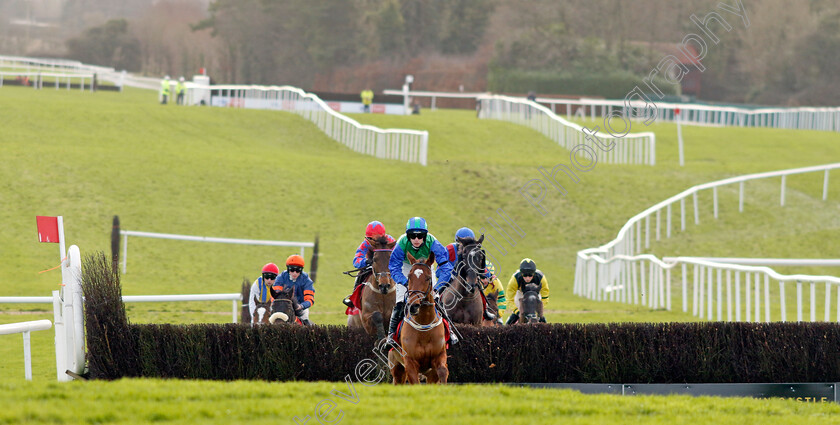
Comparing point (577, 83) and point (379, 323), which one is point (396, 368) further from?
point (577, 83)

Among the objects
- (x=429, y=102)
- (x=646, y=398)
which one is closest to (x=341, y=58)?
(x=429, y=102)

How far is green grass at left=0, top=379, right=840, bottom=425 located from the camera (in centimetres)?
599

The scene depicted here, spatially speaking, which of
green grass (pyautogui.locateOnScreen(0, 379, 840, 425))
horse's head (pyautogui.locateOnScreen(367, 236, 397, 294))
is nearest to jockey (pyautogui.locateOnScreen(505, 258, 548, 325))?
horse's head (pyautogui.locateOnScreen(367, 236, 397, 294))

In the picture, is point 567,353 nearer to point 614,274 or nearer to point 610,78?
point 614,274

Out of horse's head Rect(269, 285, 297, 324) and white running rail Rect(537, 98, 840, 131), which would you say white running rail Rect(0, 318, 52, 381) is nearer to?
horse's head Rect(269, 285, 297, 324)

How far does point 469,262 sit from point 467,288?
290 millimetres

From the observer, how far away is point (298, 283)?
1052 centimetres

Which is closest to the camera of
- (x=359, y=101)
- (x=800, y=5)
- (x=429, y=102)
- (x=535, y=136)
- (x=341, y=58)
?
(x=535, y=136)

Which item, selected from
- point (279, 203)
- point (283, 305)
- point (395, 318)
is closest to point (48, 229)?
point (283, 305)

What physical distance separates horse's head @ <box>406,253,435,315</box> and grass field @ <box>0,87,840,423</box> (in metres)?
6.61

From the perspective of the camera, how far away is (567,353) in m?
8.87

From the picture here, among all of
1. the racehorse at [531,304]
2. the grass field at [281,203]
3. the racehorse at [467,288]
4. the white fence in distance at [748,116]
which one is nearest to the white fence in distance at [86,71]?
the white fence in distance at [748,116]

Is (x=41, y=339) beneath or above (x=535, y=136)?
beneath

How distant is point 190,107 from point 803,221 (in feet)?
61.8
